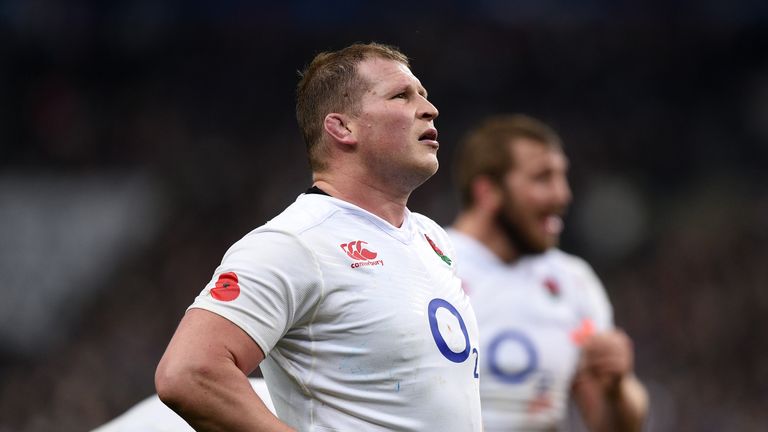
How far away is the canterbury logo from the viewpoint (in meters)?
3.17

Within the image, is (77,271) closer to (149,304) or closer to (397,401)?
(149,304)

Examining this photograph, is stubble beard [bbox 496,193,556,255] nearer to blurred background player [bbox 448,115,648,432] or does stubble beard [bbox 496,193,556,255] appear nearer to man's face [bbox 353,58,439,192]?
blurred background player [bbox 448,115,648,432]

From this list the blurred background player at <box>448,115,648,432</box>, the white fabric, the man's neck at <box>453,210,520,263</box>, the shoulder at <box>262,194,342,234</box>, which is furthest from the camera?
the man's neck at <box>453,210,520,263</box>

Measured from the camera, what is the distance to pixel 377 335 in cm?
310

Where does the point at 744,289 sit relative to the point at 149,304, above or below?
above

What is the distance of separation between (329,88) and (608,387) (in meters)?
2.67

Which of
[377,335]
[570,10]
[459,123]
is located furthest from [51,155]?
[377,335]

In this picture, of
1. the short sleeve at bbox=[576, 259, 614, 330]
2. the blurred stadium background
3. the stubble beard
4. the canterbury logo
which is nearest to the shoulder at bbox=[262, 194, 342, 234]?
the canterbury logo

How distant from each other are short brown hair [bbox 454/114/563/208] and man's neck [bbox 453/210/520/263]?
0.48ft

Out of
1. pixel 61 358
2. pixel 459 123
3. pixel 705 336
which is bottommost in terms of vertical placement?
pixel 61 358

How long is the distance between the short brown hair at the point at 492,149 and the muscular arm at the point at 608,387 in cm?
112

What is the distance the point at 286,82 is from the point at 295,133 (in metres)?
→ 1.09

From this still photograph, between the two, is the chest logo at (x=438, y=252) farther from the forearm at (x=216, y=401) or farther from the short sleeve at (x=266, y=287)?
the forearm at (x=216, y=401)

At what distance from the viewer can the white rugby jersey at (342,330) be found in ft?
9.82
